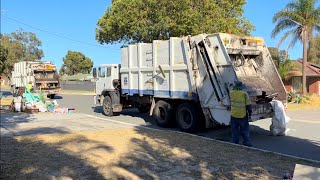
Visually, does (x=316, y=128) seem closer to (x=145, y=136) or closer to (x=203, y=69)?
(x=203, y=69)

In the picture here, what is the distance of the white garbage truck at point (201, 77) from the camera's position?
10508mm

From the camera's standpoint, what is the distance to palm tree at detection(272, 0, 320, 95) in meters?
26.1

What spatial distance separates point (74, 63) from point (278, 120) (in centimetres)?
8948

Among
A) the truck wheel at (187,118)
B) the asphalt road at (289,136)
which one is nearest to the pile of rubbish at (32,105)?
the asphalt road at (289,136)

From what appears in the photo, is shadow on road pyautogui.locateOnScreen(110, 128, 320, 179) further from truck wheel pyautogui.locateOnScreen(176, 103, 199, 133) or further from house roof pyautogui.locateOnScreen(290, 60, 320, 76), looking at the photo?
house roof pyautogui.locateOnScreen(290, 60, 320, 76)

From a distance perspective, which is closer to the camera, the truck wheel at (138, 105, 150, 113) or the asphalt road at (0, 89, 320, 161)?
the asphalt road at (0, 89, 320, 161)

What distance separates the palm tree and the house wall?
7321 millimetres

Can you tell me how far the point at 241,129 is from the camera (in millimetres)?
9422

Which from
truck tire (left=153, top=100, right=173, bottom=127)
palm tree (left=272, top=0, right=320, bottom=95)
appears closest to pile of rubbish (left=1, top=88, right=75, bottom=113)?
truck tire (left=153, top=100, right=173, bottom=127)

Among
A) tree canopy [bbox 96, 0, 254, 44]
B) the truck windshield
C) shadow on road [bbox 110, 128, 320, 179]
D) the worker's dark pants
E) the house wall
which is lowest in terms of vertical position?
shadow on road [bbox 110, 128, 320, 179]

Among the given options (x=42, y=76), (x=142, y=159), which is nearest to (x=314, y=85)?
(x=42, y=76)

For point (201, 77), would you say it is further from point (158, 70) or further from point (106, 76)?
point (106, 76)

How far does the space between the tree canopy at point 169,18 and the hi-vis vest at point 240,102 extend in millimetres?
12369

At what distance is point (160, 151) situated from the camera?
8.45m
